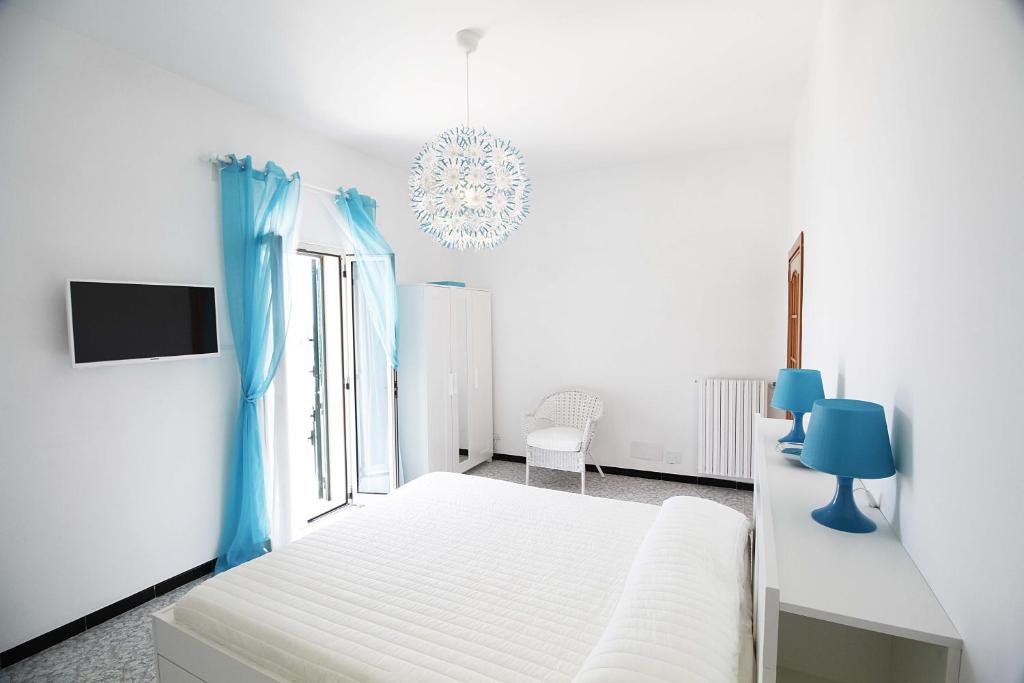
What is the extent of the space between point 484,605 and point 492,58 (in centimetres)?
263

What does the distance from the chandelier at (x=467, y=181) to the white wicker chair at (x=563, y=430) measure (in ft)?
7.69

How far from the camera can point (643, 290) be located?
4500mm

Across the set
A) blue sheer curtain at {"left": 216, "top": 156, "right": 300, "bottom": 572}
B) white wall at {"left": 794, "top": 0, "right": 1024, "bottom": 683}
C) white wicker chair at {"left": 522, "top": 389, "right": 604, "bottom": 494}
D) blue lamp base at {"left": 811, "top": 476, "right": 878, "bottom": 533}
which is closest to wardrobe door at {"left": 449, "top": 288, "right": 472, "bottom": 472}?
white wicker chair at {"left": 522, "top": 389, "right": 604, "bottom": 494}

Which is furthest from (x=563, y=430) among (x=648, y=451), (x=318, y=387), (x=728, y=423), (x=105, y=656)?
(x=105, y=656)

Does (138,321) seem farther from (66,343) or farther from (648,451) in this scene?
(648,451)

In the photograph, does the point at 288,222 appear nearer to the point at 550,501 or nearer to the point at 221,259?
the point at 221,259

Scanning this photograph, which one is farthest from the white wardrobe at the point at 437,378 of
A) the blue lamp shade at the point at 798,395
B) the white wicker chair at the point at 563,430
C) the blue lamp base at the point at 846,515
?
the blue lamp base at the point at 846,515

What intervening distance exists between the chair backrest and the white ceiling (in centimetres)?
234

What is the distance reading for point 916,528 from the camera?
1.04 m

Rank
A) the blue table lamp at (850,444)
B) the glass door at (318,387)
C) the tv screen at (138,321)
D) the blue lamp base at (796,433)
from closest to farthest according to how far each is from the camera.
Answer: the blue table lamp at (850,444) < the blue lamp base at (796,433) < the tv screen at (138,321) < the glass door at (318,387)

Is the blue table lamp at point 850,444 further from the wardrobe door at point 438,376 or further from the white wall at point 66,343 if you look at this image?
the wardrobe door at point 438,376

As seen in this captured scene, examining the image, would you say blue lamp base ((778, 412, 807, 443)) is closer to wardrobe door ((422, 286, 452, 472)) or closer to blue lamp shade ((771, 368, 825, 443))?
blue lamp shade ((771, 368, 825, 443))

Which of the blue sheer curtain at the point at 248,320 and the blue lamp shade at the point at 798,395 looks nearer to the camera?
the blue lamp shade at the point at 798,395

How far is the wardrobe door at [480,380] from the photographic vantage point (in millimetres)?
4816
